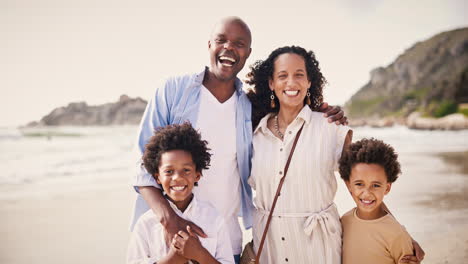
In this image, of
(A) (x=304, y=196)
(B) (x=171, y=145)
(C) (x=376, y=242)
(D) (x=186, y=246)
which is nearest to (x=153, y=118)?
(B) (x=171, y=145)

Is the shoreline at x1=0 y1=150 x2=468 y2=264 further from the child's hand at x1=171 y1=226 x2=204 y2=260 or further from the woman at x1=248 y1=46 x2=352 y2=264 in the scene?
the child's hand at x1=171 y1=226 x2=204 y2=260

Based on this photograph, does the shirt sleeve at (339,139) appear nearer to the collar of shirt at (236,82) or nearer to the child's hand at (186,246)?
the collar of shirt at (236,82)

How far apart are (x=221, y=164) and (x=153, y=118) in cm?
63

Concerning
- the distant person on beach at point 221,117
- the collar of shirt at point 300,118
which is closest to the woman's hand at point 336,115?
the distant person on beach at point 221,117

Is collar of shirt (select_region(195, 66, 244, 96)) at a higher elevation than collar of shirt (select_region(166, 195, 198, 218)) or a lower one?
higher

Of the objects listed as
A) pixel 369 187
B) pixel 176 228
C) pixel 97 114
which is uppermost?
pixel 97 114

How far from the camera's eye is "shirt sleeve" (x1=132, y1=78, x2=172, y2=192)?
9.11ft

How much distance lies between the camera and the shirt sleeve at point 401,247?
8.16 feet

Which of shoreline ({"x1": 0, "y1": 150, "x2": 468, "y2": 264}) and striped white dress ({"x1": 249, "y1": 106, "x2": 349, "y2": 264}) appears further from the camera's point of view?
shoreline ({"x1": 0, "y1": 150, "x2": 468, "y2": 264})

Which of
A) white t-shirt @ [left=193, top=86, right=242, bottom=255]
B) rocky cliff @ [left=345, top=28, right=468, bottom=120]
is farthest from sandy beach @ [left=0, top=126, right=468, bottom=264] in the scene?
rocky cliff @ [left=345, top=28, right=468, bottom=120]

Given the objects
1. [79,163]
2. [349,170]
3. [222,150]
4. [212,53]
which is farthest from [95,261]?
[79,163]

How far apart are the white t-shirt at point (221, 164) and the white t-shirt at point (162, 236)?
1.21 ft

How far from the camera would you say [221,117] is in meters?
3.02

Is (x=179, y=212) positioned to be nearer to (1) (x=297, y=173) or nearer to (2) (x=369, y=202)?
(1) (x=297, y=173)
